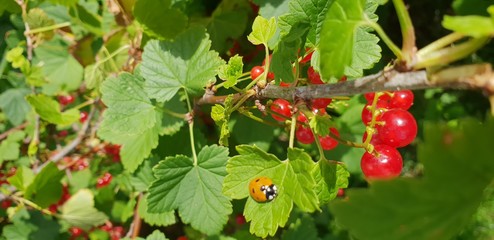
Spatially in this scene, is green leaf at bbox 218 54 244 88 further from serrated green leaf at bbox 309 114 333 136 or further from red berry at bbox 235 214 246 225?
red berry at bbox 235 214 246 225

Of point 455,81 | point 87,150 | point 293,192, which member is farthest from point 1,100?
point 455,81

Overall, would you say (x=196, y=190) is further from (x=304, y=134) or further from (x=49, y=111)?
(x=49, y=111)

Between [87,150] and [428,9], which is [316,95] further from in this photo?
[428,9]

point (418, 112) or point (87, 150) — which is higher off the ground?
point (87, 150)

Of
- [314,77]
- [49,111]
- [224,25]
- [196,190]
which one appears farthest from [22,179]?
[314,77]

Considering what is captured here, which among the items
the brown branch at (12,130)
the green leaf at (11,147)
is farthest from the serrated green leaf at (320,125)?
the brown branch at (12,130)

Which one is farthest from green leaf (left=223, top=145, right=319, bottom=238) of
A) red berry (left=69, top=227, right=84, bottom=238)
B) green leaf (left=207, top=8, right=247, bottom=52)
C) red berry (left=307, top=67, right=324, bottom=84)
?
red berry (left=69, top=227, right=84, bottom=238)
